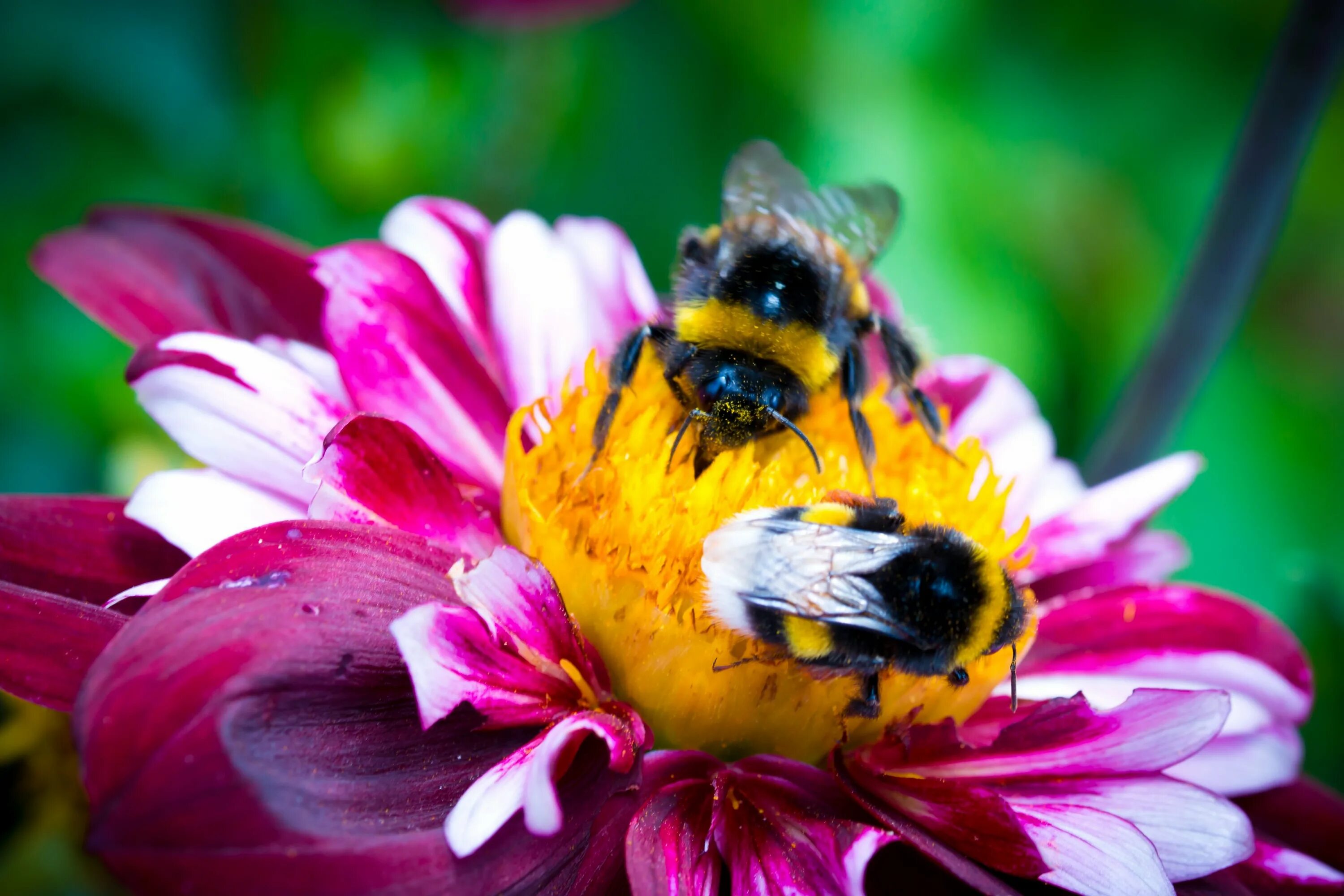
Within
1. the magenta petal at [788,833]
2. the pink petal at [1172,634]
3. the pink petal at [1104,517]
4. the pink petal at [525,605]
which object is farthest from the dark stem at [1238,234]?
the pink petal at [525,605]

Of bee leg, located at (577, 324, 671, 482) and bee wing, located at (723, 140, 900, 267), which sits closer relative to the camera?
bee leg, located at (577, 324, 671, 482)

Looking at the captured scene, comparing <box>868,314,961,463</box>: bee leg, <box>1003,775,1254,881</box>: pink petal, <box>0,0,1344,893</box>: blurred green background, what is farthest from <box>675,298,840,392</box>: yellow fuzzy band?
<box>0,0,1344,893</box>: blurred green background

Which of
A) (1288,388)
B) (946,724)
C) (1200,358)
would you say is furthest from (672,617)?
(1288,388)

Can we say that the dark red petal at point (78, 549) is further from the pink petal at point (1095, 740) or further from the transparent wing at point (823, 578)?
the pink petal at point (1095, 740)

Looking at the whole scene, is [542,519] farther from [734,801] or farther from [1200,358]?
[1200,358]

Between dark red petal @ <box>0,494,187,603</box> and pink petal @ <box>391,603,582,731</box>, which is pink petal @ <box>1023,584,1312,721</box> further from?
dark red petal @ <box>0,494,187,603</box>
